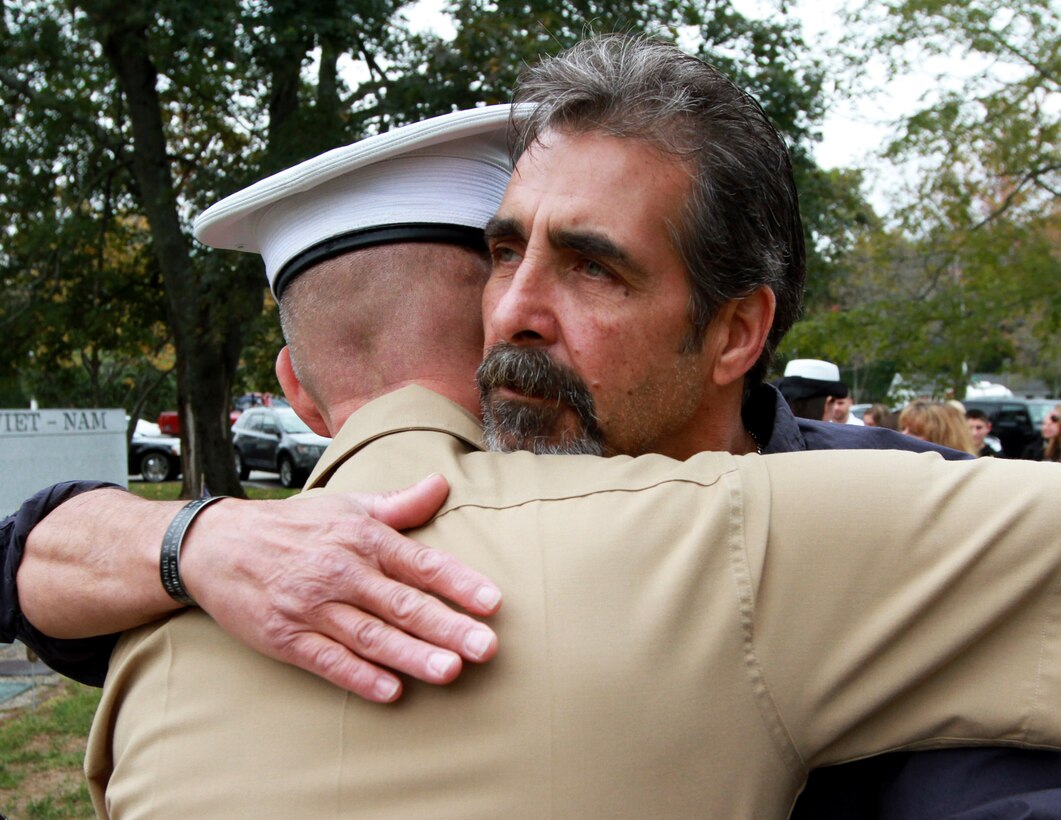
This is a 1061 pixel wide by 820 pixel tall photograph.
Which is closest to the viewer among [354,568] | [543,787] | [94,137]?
[543,787]

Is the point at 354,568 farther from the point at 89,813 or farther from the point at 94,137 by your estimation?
the point at 94,137

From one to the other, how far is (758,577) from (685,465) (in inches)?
8.1

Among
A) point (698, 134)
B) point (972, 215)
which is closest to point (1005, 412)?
point (972, 215)

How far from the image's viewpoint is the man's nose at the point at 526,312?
1.82m

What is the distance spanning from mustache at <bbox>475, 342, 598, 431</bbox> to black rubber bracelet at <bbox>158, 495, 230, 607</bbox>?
1.64 ft

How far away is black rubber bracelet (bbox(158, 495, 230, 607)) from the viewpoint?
147cm

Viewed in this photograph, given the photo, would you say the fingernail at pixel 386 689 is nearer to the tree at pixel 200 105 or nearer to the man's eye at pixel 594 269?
the man's eye at pixel 594 269

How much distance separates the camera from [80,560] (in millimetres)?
1744

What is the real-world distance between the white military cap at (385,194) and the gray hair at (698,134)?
11 centimetres

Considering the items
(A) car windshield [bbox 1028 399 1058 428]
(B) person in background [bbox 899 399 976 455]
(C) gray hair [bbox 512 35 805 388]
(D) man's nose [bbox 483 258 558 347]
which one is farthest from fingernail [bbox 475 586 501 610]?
(A) car windshield [bbox 1028 399 1058 428]

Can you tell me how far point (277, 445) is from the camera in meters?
23.8

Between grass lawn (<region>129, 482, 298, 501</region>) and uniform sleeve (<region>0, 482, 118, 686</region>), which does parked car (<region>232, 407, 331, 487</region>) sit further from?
uniform sleeve (<region>0, 482, 118, 686</region>)

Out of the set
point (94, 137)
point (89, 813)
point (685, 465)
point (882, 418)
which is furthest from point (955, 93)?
point (685, 465)

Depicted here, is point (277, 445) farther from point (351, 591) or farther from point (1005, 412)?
point (351, 591)
